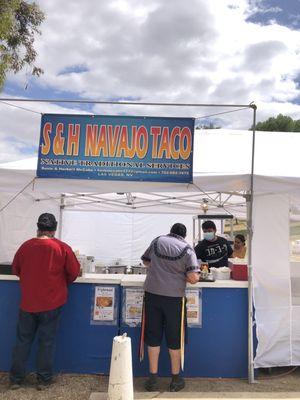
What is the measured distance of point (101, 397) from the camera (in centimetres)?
421

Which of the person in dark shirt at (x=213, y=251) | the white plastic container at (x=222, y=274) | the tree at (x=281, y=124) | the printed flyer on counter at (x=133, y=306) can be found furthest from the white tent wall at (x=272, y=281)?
the tree at (x=281, y=124)

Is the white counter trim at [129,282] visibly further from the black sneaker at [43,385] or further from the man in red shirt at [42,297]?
the black sneaker at [43,385]

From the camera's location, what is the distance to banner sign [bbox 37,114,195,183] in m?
4.80

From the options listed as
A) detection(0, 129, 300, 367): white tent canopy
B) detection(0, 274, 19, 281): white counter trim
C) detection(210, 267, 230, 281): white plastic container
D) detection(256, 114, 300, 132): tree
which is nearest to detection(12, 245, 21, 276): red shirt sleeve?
detection(0, 274, 19, 281): white counter trim

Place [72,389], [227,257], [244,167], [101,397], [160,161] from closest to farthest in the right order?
1. [101,397]
2. [72,389]
3. [160,161]
4. [244,167]
5. [227,257]

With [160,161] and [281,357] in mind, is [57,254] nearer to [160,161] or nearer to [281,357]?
[160,161]

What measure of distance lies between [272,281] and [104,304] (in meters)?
1.94

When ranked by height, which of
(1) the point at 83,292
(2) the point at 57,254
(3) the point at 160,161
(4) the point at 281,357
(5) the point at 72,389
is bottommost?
(5) the point at 72,389

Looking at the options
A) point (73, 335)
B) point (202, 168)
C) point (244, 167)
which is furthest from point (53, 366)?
point (244, 167)

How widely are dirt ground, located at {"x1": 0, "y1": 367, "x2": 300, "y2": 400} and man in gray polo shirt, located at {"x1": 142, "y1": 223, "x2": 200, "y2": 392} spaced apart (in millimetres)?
277

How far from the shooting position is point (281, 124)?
3388 cm

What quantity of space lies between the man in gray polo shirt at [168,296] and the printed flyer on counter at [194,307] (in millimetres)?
337

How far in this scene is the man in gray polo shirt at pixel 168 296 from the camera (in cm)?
441

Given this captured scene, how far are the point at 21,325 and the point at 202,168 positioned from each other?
2.66 m
